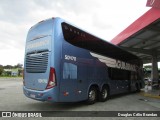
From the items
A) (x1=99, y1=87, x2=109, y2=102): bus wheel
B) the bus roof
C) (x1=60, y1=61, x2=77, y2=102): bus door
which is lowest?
(x1=99, y1=87, x2=109, y2=102): bus wheel

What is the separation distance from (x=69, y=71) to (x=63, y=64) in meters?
0.50

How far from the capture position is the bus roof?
932cm

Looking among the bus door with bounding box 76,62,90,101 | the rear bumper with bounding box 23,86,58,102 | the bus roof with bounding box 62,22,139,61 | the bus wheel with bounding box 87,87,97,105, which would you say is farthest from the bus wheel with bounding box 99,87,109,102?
the rear bumper with bounding box 23,86,58,102

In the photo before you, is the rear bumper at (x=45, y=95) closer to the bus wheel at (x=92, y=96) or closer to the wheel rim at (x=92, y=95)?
the bus wheel at (x=92, y=96)

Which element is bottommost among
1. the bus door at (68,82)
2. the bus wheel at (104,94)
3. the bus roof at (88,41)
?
the bus wheel at (104,94)

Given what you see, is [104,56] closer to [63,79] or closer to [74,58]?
[74,58]

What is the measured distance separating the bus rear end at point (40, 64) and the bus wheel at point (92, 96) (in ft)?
9.02

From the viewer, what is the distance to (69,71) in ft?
29.9

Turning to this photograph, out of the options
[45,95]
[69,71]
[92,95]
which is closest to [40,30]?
[69,71]


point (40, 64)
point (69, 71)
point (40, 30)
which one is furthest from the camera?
point (40, 30)

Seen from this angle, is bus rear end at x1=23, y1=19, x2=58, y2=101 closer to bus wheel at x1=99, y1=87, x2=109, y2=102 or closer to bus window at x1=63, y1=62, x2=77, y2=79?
bus window at x1=63, y1=62, x2=77, y2=79

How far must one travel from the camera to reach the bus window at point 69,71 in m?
8.87

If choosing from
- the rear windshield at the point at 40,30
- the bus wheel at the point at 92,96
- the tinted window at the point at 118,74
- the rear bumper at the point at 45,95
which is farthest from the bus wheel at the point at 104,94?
the rear windshield at the point at 40,30

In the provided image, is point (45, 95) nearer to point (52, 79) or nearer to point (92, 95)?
point (52, 79)
